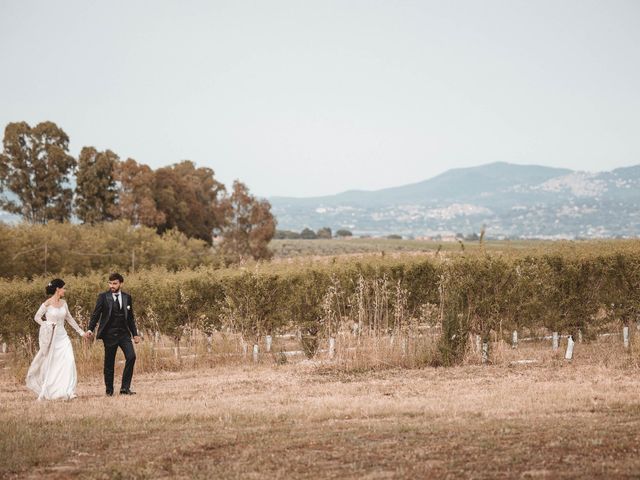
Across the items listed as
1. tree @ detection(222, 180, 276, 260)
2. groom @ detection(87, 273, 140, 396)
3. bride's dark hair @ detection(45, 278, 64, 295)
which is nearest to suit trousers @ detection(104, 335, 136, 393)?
groom @ detection(87, 273, 140, 396)

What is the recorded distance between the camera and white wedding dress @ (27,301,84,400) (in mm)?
13859

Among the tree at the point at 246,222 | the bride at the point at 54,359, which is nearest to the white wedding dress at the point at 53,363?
the bride at the point at 54,359

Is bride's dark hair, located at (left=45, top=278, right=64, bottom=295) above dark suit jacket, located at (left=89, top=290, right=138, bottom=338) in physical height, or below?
above

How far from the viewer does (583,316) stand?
20422 millimetres

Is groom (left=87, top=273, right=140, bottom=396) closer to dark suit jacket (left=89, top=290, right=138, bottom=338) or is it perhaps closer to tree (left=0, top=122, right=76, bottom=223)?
dark suit jacket (left=89, top=290, right=138, bottom=338)

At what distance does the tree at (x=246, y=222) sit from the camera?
2844 inches

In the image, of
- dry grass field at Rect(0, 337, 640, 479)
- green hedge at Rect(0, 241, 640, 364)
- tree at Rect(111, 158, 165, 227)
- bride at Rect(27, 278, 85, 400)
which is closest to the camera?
dry grass field at Rect(0, 337, 640, 479)

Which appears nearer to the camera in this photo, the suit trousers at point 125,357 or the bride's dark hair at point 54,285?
the suit trousers at point 125,357

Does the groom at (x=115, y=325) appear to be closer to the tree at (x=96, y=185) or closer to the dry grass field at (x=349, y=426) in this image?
the dry grass field at (x=349, y=426)

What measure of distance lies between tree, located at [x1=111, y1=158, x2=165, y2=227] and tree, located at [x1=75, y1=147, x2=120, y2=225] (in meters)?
0.62

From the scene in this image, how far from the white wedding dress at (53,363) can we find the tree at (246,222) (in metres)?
57.8

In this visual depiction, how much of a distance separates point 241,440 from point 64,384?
17.9 ft

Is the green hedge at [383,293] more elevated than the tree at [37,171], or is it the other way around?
the tree at [37,171]

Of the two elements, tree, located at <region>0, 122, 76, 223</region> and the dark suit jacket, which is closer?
the dark suit jacket
